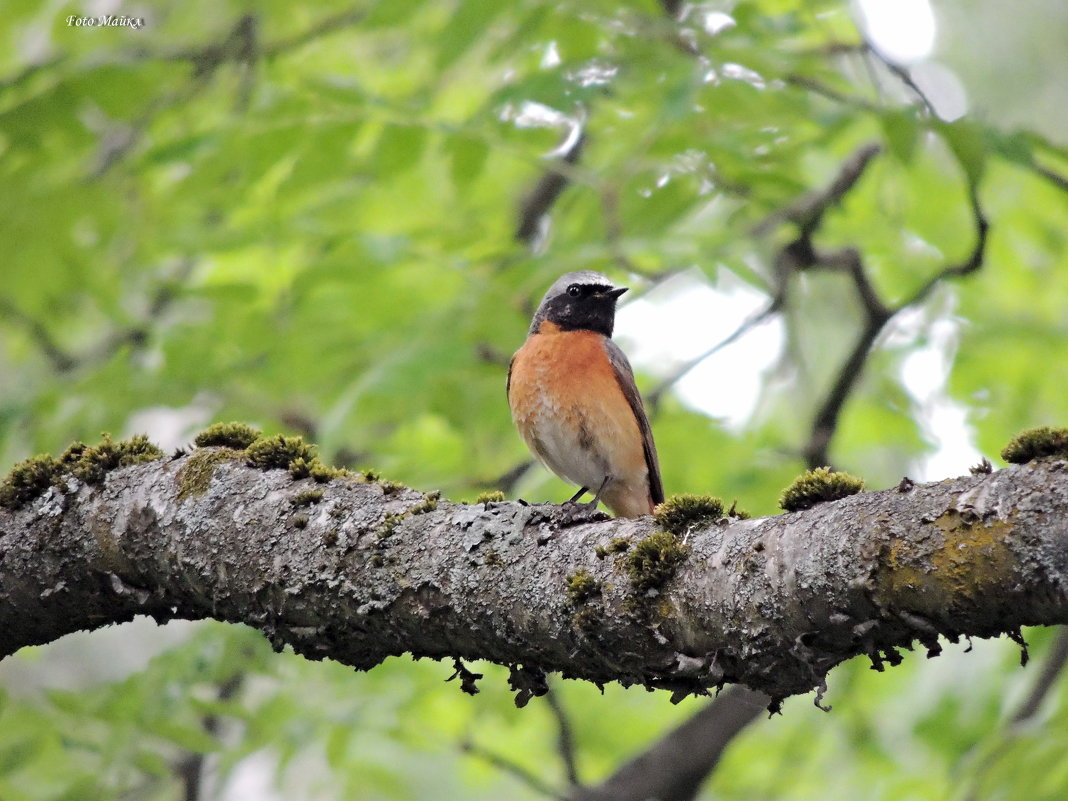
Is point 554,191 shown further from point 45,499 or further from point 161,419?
point 45,499

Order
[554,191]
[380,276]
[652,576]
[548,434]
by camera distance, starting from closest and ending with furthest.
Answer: [652,576], [548,434], [380,276], [554,191]

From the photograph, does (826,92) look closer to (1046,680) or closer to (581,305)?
(581,305)

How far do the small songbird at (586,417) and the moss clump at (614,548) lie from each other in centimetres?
323

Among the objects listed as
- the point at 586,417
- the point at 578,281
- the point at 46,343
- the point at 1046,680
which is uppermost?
the point at 578,281

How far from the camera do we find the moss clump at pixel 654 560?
269cm

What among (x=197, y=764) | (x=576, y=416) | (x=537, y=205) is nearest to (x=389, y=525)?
(x=576, y=416)

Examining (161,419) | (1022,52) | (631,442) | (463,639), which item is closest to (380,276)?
(631,442)

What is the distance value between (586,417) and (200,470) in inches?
125

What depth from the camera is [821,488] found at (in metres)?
2.71

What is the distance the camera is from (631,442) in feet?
21.1

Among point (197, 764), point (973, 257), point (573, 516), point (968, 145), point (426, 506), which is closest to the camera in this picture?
point (573, 516)

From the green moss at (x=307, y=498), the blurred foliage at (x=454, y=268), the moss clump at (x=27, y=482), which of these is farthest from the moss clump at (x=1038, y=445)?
the moss clump at (x=27, y=482)

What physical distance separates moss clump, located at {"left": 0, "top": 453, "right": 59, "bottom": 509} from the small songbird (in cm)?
316

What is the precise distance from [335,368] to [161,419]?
6.29 metres
